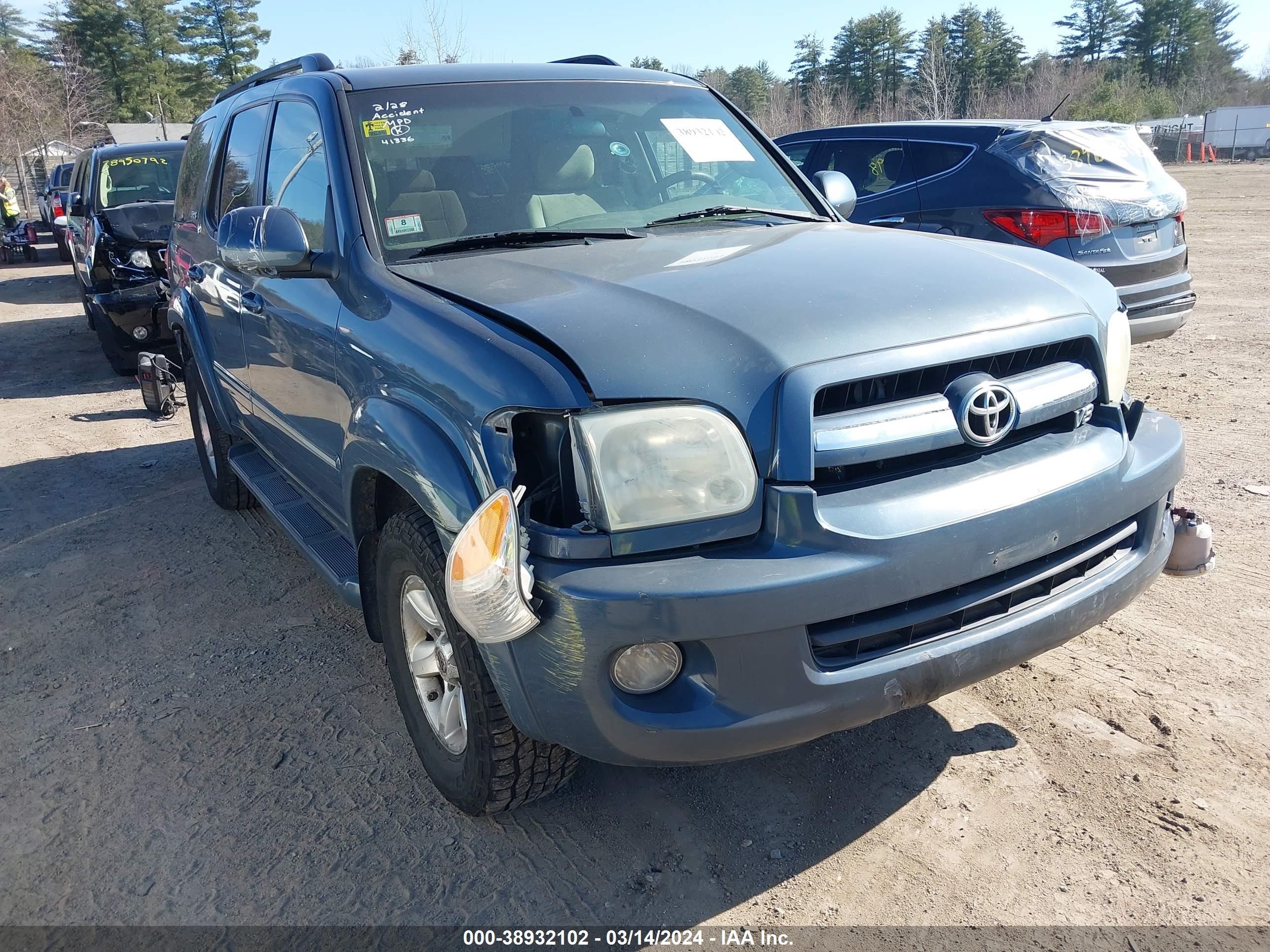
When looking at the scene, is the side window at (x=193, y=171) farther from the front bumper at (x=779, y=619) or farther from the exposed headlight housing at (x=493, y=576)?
the front bumper at (x=779, y=619)

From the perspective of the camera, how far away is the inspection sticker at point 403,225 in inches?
120

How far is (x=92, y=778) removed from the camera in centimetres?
308

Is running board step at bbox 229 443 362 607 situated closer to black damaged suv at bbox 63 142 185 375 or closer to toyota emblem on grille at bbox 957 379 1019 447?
toyota emblem on grille at bbox 957 379 1019 447

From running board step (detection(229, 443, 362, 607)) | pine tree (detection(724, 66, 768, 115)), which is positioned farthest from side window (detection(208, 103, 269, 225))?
pine tree (detection(724, 66, 768, 115))

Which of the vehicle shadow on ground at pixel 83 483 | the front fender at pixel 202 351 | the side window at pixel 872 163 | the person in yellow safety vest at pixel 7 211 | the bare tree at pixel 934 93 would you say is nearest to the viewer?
the front fender at pixel 202 351

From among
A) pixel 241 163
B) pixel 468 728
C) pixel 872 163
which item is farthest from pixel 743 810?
pixel 872 163

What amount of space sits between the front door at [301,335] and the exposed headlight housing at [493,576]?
106 centimetres

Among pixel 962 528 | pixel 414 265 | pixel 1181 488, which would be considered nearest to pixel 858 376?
pixel 962 528

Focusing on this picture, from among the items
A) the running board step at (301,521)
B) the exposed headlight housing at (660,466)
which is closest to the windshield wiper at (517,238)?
the running board step at (301,521)

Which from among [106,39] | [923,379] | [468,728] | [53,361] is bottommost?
[53,361]

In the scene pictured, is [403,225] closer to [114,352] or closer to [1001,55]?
[114,352]

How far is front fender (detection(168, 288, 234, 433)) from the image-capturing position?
16.1 ft

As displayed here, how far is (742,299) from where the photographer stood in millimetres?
2439

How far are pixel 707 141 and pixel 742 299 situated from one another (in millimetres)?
1611
